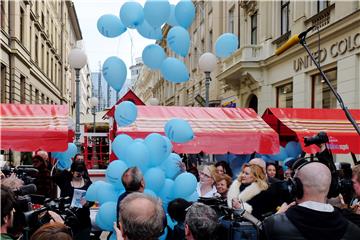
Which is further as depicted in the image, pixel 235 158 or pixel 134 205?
pixel 235 158

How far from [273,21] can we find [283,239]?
1568cm

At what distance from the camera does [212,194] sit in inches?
217

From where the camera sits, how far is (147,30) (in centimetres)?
556

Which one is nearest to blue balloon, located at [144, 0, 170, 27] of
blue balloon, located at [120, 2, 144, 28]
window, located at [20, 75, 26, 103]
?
blue balloon, located at [120, 2, 144, 28]

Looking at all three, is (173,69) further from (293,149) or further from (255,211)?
(293,149)

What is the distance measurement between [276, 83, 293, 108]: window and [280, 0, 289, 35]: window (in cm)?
216

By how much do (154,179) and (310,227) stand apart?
2.50 meters

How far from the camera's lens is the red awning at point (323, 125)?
27.0 ft

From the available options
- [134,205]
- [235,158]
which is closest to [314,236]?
[134,205]

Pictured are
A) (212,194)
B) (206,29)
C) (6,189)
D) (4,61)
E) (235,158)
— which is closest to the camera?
(6,189)

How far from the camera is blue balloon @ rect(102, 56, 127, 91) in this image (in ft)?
17.6

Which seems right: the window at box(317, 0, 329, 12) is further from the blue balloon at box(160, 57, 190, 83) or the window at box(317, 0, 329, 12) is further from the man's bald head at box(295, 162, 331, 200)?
the man's bald head at box(295, 162, 331, 200)

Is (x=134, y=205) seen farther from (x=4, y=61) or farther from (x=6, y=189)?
(x=4, y=61)

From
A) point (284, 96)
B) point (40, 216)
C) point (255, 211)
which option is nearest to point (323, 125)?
point (255, 211)
